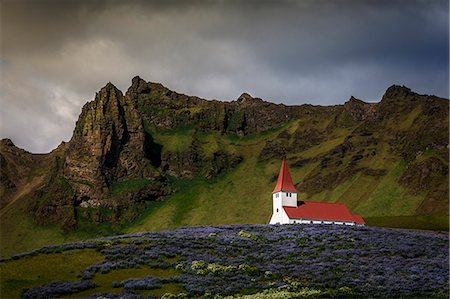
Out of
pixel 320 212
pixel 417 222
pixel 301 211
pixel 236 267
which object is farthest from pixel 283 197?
pixel 236 267

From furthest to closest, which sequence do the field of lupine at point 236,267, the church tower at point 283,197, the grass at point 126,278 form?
the church tower at point 283,197, the grass at point 126,278, the field of lupine at point 236,267

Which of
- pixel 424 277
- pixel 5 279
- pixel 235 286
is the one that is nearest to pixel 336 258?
pixel 424 277

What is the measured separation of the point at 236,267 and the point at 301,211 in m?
→ 50.7

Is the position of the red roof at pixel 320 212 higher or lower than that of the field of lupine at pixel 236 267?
higher

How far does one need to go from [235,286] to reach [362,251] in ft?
80.0

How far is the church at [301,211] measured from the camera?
354ft

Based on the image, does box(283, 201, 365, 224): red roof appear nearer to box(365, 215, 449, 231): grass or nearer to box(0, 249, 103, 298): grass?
box(365, 215, 449, 231): grass

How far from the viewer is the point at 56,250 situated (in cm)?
6919

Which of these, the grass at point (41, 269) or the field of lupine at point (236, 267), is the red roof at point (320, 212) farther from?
the grass at point (41, 269)

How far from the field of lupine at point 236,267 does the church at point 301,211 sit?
24.6 m

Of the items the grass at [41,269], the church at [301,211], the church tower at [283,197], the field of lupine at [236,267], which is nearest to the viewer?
the field of lupine at [236,267]

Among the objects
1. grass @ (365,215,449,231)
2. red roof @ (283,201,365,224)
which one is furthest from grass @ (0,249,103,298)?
grass @ (365,215,449,231)

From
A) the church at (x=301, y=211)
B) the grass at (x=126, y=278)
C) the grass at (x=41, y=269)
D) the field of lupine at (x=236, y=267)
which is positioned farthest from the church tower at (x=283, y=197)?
the grass at (x=126, y=278)

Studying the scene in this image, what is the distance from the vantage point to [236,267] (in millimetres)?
60469
